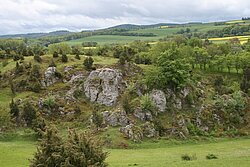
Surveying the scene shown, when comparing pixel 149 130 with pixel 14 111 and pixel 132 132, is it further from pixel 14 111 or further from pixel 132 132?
pixel 14 111

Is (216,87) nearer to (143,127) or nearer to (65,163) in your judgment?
(143,127)

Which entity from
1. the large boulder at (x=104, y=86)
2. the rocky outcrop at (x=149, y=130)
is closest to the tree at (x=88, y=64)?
the large boulder at (x=104, y=86)

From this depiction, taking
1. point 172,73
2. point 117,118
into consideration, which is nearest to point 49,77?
point 117,118

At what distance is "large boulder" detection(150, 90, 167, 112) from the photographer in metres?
59.3

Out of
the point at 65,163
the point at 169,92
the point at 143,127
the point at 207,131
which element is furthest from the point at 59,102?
the point at 65,163

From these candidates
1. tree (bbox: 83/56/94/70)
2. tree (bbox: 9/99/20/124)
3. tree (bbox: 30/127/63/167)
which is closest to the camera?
tree (bbox: 30/127/63/167)

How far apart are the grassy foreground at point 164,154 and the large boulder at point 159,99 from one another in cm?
933

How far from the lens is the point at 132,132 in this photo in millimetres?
52094

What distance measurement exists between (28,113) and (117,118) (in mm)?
14244

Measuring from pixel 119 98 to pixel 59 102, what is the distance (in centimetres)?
1073

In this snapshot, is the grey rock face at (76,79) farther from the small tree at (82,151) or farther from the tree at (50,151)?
the tree at (50,151)

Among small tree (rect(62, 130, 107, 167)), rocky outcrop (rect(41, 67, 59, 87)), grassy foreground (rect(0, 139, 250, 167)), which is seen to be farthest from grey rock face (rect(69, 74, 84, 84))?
small tree (rect(62, 130, 107, 167))

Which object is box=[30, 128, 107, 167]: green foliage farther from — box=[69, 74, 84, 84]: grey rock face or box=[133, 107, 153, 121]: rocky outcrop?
box=[69, 74, 84, 84]: grey rock face

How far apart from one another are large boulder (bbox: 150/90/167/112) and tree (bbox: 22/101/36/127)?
67.7 ft
